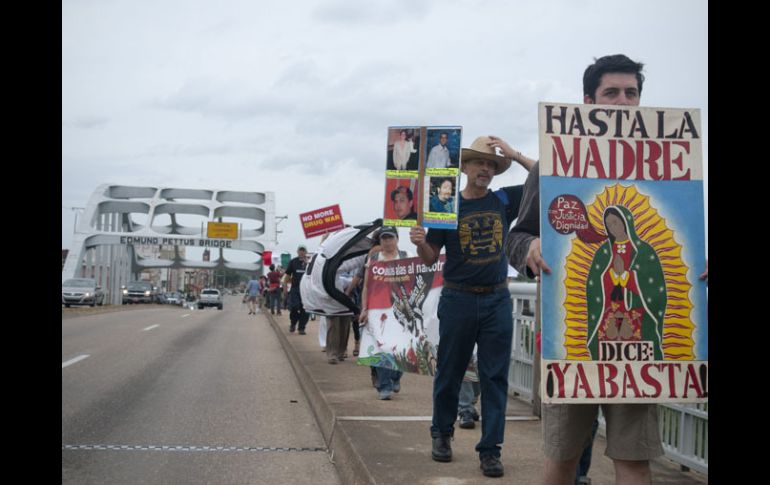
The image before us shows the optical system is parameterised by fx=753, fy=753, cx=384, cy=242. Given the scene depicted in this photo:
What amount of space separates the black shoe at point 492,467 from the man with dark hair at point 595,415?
1335 mm

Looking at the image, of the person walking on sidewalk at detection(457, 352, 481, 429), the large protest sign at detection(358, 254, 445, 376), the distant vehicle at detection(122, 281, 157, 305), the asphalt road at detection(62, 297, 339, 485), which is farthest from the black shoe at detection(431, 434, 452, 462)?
the distant vehicle at detection(122, 281, 157, 305)

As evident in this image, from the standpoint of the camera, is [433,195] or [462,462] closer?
[433,195]

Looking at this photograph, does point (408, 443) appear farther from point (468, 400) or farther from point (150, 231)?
point (150, 231)

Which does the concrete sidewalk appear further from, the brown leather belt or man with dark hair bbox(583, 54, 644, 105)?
man with dark hair bbox(583, 54, 644, 105)

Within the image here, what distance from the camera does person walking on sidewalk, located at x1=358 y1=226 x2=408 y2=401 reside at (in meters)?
7.18

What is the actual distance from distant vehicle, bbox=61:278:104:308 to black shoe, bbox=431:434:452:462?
114ft

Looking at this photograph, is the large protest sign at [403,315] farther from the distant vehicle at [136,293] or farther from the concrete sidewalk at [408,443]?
the distant vehicle at [136,293]

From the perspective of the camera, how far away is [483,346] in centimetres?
439

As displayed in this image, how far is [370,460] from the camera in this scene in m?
4.62

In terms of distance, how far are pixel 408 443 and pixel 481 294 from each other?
143 cm
